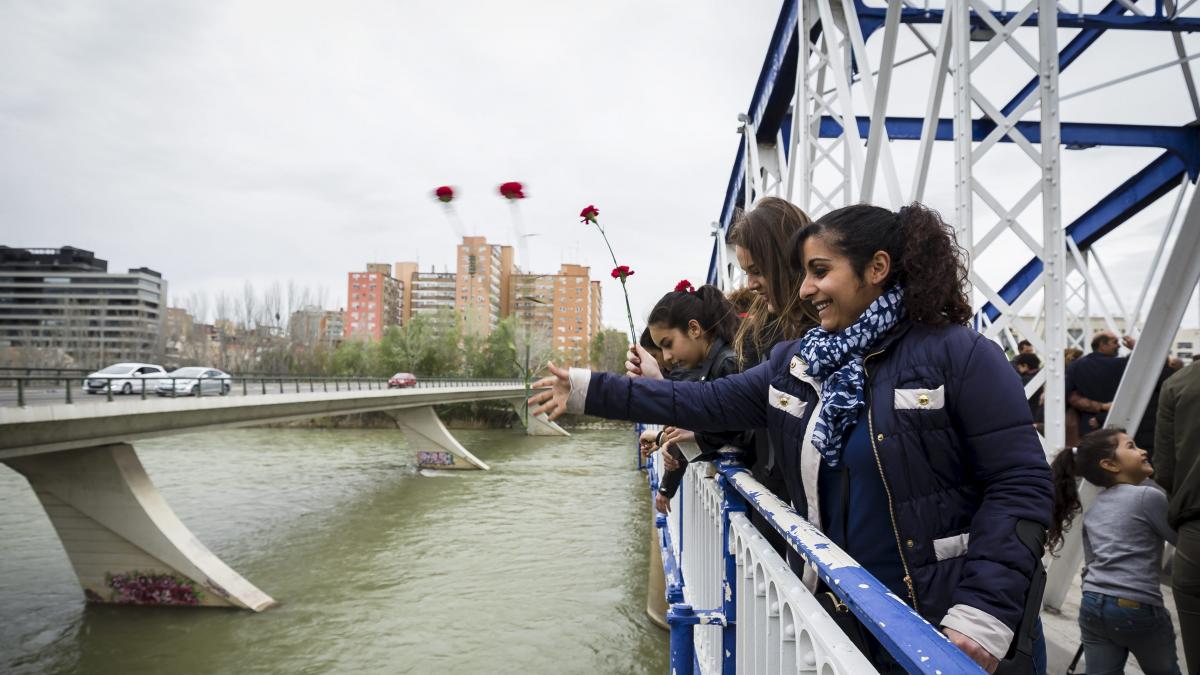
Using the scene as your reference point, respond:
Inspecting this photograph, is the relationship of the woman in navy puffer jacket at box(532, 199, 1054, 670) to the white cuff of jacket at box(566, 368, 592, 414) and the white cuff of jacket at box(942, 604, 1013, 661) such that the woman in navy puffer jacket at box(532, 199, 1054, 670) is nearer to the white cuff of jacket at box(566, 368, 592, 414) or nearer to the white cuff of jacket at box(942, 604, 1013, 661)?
the white cuff of jacket at box(942, 604, 1013, 661)

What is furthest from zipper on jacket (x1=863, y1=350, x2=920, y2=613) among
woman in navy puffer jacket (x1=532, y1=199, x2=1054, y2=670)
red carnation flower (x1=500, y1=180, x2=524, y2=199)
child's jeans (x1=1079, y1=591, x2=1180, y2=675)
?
child's jeans (x1=1079, y1=591, x2=1180, y2=675)

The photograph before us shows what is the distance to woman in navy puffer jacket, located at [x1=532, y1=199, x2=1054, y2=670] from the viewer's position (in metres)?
1.30

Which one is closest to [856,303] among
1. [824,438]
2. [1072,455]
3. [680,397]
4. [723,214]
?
[824,438]

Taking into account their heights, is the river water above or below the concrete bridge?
below

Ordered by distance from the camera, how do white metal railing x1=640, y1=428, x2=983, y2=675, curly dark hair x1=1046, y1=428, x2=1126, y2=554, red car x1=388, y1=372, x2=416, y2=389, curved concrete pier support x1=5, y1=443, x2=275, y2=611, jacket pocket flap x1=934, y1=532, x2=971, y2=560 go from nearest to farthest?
white metal railing x1=640, y1=428, x2=983, y2=675 → jacket pocket flap x1=934, y1=532, x2=971, y2=560 → curly dark hair x1=1046, y1=428, x2=1126, y2=554 → curved concrete pier support x1=5, y1=443, x2=275, y2=611 → red car x1=388, y1=372, x2=416, y2=389

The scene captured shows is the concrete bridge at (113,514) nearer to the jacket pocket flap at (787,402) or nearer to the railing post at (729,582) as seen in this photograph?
the railing post at (729,582)

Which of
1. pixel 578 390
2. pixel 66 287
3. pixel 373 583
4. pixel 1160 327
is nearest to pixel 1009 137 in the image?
pixel 1160 327

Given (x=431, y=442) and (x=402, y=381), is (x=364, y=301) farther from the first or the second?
(x=431, y=442)

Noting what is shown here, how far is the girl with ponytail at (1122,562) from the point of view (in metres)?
2.56

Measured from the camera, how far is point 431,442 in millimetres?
28219

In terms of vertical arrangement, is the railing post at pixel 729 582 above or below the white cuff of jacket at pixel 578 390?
below

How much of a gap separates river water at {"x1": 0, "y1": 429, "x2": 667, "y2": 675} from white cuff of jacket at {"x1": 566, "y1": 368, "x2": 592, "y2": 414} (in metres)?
6.91

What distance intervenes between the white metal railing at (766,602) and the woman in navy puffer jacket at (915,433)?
159 millimetres

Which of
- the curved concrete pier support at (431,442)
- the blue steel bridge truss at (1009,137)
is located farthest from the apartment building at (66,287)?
the blue steel bridge truss at (1009,137)
